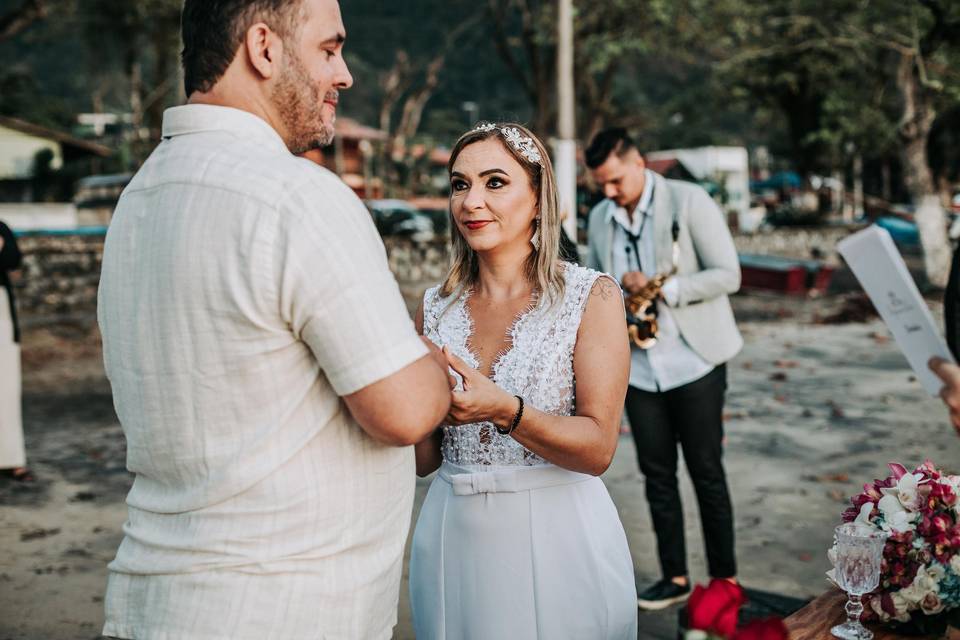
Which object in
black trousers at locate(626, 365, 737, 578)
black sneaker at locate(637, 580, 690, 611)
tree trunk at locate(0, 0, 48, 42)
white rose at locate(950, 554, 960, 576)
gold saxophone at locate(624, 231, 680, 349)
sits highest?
tree trunk at locate(0, 0, 48, 42)

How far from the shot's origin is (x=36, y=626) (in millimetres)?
4809

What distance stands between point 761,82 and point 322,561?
1174 inches

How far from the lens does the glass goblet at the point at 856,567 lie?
2.36 metres

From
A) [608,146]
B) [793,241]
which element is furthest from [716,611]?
[793,241]

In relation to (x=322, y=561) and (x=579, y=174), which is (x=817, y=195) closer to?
(x=579, y=174)

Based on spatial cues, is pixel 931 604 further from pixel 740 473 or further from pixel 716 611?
pixel 740 473

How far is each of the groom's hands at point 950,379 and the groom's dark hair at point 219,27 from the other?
1.53m

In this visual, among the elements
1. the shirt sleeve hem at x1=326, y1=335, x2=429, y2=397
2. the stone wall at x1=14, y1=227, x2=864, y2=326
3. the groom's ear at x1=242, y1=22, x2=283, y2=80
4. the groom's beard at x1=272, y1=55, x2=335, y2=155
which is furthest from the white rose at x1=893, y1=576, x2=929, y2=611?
the stone wall at x1=14, y1=227, x2=864, y2=326

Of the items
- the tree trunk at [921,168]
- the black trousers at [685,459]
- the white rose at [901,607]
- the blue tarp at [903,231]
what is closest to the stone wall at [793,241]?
the blue tarp at [903,231]

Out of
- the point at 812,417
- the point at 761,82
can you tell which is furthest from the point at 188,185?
the point at 761,82

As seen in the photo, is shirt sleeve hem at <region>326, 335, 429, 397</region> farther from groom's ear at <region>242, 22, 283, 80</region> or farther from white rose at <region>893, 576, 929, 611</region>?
white rose at <region>893, 576, 929, 611</region>

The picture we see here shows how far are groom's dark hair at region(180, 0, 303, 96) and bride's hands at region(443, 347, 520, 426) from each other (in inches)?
28.1

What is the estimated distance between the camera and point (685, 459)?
4.89 m

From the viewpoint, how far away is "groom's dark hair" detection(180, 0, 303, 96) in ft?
5.95
